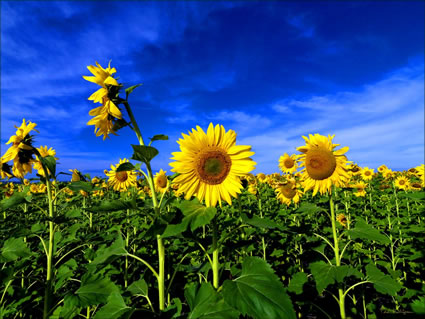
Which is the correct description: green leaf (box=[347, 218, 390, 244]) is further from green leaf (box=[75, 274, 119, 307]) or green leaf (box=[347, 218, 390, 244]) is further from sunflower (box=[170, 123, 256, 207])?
green leaf (box=[75, 274, 119, 307])

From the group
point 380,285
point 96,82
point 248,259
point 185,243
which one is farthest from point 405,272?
point 96,82

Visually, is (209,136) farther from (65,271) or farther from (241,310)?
(65,271)

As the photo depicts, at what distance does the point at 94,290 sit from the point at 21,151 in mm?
1895

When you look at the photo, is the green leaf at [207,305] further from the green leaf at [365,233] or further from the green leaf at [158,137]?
the green leaf at [365,233]

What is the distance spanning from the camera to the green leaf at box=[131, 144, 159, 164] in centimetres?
180

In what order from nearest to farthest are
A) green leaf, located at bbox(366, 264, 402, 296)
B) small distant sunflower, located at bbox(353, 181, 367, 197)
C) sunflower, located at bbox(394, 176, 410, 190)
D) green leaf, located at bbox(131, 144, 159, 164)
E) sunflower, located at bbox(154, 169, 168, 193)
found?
green leaf, located at bbox(131, 144, 159, 164)
green leaf, located at bbox(366, 264, 402, 296)
sunflower, located at bbox(154, 169, 168, 193)
small distant sunflower, located at bbox(353, 181, 367, 197)
sunflower, located at bbox(394, 176, 410, 190)

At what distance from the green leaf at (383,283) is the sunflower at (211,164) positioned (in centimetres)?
217

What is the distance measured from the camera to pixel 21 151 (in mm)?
3139

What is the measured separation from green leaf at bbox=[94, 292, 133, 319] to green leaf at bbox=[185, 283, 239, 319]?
437mm

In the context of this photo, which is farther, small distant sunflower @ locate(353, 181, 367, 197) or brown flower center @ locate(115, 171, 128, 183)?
small distant sunflower @ locate(353, 181, 367, 197)

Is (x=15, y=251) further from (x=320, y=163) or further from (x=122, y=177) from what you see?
(x=320, y=163)

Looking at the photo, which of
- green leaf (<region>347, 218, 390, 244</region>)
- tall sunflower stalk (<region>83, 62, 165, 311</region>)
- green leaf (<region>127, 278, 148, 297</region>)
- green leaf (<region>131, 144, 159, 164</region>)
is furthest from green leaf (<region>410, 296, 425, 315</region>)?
green leaf (<region>127, 278, 148, 297</region>)

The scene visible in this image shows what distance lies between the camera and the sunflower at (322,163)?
137 inches

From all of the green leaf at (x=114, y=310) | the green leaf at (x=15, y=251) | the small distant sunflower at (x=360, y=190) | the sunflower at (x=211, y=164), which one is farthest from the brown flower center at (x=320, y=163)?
the small distant sunflower at (x=360, y=190)
